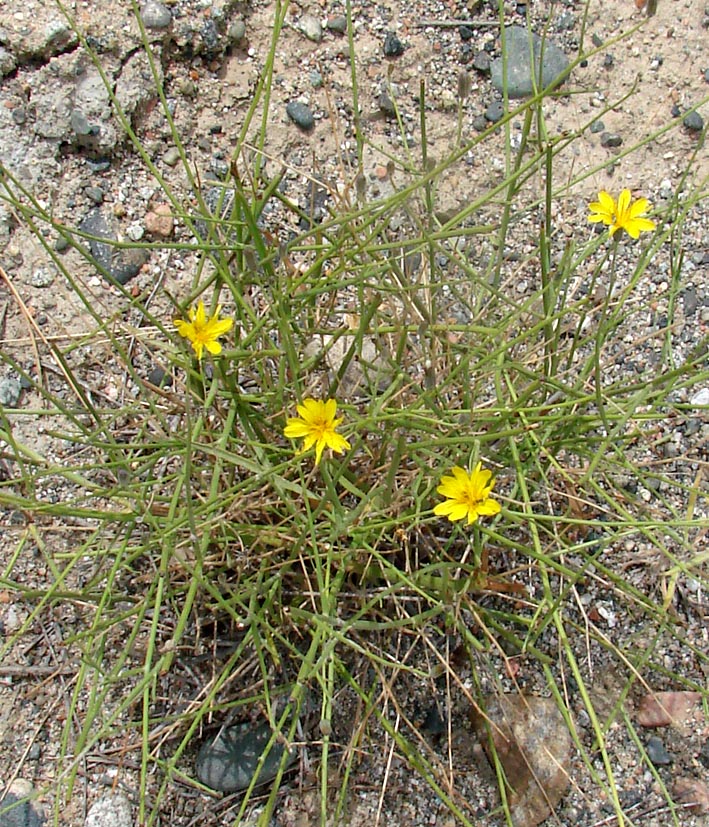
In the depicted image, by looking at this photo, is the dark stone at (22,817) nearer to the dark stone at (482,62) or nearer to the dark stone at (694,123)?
the dark stone at (482,62)

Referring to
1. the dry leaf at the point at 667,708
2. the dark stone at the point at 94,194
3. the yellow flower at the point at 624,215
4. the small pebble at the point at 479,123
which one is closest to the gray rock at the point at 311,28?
the small pebble at the point at 479,123

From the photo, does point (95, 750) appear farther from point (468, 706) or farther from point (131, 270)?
point (131, 270)

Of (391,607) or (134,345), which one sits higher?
(134,345)

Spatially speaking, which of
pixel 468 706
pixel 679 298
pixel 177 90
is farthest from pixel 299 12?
pixel 468 706

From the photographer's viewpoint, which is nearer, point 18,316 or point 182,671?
point 182,671

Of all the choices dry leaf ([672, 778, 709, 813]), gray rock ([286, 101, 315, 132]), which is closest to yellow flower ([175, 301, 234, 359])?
gray rock ([286, 101, 315, 132])

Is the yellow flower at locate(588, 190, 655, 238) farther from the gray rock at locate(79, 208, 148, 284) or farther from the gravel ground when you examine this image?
the gray rock at locate(79, 208, 148, 284)
